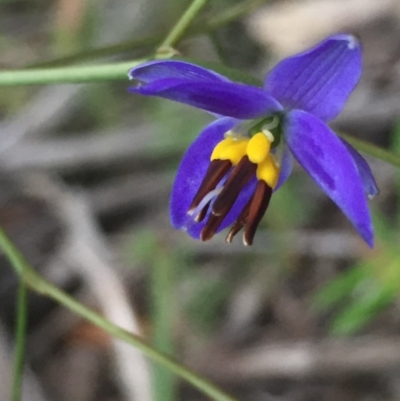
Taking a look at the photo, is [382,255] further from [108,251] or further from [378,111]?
[108,251]

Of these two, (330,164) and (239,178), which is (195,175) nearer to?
(239,178)

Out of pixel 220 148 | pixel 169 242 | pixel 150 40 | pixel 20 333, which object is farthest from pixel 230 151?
pixel 169 242

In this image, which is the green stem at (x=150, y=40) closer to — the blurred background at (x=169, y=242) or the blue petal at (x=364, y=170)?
the blue petal at (x=364, y=170)

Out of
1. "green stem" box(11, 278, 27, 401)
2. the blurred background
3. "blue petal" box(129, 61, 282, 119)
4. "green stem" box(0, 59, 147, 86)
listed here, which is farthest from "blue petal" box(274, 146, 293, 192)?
the blurred background

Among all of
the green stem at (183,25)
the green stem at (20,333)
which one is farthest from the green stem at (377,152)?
the green stem at (20,333)

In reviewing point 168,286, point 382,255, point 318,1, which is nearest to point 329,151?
point 382,255
